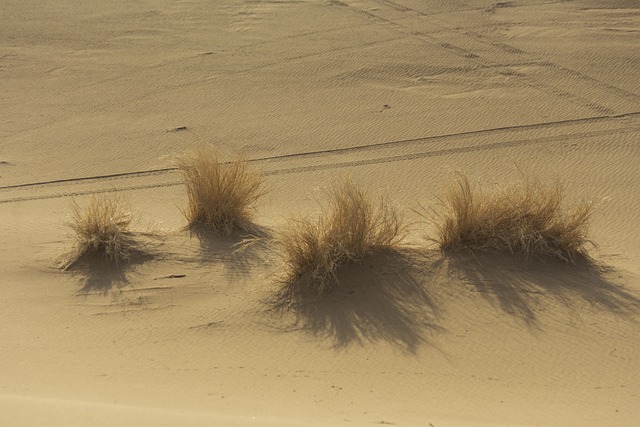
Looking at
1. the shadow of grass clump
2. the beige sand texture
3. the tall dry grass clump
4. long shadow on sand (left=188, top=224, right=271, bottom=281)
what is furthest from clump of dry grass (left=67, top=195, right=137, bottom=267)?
the tall dry grass clump

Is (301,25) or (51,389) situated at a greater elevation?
(301,25)

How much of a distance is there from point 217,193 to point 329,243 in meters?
1.48

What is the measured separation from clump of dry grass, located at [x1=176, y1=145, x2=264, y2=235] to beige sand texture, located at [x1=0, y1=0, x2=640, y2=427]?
237mm

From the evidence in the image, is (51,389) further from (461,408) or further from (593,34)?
(593,34)

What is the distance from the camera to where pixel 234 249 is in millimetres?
7918

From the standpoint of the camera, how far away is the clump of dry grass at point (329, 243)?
23.2 ft

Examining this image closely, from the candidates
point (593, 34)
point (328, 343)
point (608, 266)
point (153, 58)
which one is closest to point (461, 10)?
point (593, 34)

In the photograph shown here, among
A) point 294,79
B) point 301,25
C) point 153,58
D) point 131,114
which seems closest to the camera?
point 131,114

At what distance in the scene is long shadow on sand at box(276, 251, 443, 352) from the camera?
21.5 ft

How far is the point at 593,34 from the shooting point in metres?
15.2

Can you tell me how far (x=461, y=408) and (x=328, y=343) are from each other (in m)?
1.24

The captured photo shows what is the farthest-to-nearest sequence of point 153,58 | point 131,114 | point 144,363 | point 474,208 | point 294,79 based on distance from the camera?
point 153,58 < point 294,79 < point 131,114 < point 474,208 < point 144,363

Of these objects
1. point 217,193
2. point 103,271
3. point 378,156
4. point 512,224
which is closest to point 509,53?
point 378,156

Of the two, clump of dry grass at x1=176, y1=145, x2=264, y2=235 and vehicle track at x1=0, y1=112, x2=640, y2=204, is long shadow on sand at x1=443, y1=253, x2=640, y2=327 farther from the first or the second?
vehicle track at x1=0, y1=112, x2=640, y2=204
